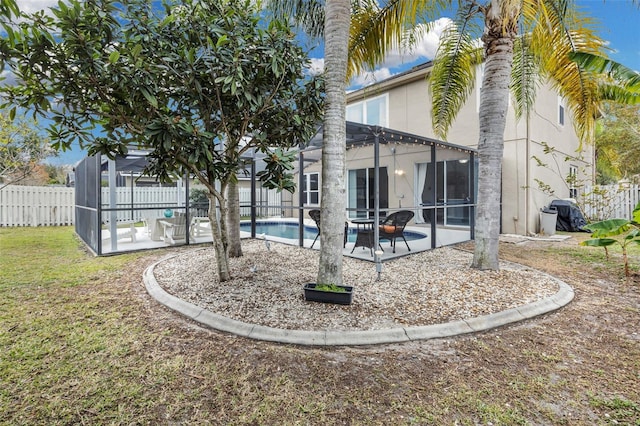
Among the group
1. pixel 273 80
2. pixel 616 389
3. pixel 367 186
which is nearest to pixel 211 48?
pixel 273 80

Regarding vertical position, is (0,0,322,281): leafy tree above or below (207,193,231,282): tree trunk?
above

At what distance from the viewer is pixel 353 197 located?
47.9 ft

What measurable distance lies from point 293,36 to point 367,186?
10.3 metres

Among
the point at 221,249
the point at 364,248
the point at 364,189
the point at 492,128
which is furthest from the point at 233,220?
the point at 364,189

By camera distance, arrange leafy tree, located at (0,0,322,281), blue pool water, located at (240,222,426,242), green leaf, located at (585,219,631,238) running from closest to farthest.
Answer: leafy tree, located at (0,0,322,281)
green leaf, located at (585,219,631,238)
blue pool water, located at (240,222,426,242)

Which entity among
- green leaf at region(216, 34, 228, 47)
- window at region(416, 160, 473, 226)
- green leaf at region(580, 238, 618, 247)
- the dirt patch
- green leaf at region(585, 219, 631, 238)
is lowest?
the dirt patch

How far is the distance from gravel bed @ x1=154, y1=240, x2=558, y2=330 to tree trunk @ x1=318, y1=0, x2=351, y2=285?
0.68 m

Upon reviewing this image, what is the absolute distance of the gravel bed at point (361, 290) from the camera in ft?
12.6

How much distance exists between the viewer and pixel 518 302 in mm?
4309

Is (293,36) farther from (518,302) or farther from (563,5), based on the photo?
(563,5)

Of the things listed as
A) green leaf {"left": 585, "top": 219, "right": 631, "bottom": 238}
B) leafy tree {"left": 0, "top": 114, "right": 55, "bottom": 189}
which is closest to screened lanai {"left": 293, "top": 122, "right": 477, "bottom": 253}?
green leaf {"left": 585, "top": 219, "right": 631, "bottom": 238}

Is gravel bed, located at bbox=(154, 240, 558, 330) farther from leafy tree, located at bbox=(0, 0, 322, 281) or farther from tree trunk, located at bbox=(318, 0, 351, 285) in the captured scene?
leafy tree, located at bbox=(0, 0, 322, 281)

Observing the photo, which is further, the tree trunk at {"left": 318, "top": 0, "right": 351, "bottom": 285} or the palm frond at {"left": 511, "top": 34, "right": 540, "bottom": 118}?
the palm frond at {"left": 511, "top": 34, "right": 540, "bottom": 118}

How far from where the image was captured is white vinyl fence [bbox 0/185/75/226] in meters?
13.2
